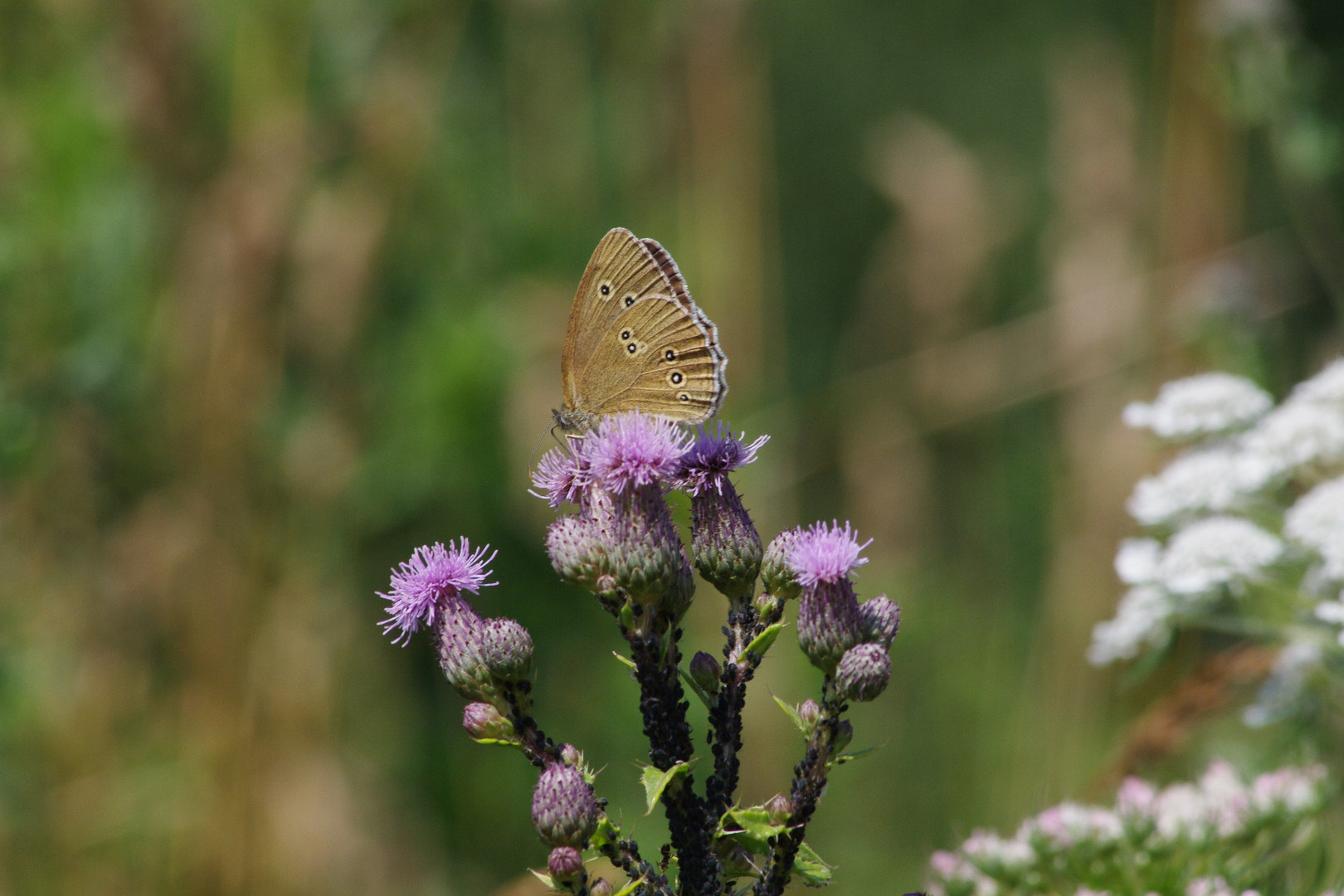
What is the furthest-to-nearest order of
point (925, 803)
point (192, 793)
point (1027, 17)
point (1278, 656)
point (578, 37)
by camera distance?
point (1027, 17), point (578, 37), point (925, 803), point (192, 793), point (1278, 656)

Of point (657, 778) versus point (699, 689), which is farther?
point (699, 689)

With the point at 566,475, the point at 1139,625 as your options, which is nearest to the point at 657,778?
the point at 566,475

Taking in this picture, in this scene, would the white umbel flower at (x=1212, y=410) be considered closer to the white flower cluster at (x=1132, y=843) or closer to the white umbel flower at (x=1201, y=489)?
the white umbel flower at (x=1201, y=489)

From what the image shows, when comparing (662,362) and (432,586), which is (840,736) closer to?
(432,586)

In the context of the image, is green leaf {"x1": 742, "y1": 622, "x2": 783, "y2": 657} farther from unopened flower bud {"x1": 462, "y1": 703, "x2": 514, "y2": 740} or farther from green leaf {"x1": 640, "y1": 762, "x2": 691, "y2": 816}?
unopened flower bud {"x1": 462, "y1": 703, "x2": 514, "y2": 740}

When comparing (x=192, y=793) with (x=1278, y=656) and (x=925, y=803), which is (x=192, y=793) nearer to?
(x=925, y=803)

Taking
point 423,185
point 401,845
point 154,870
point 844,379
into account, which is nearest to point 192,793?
point 154,870
